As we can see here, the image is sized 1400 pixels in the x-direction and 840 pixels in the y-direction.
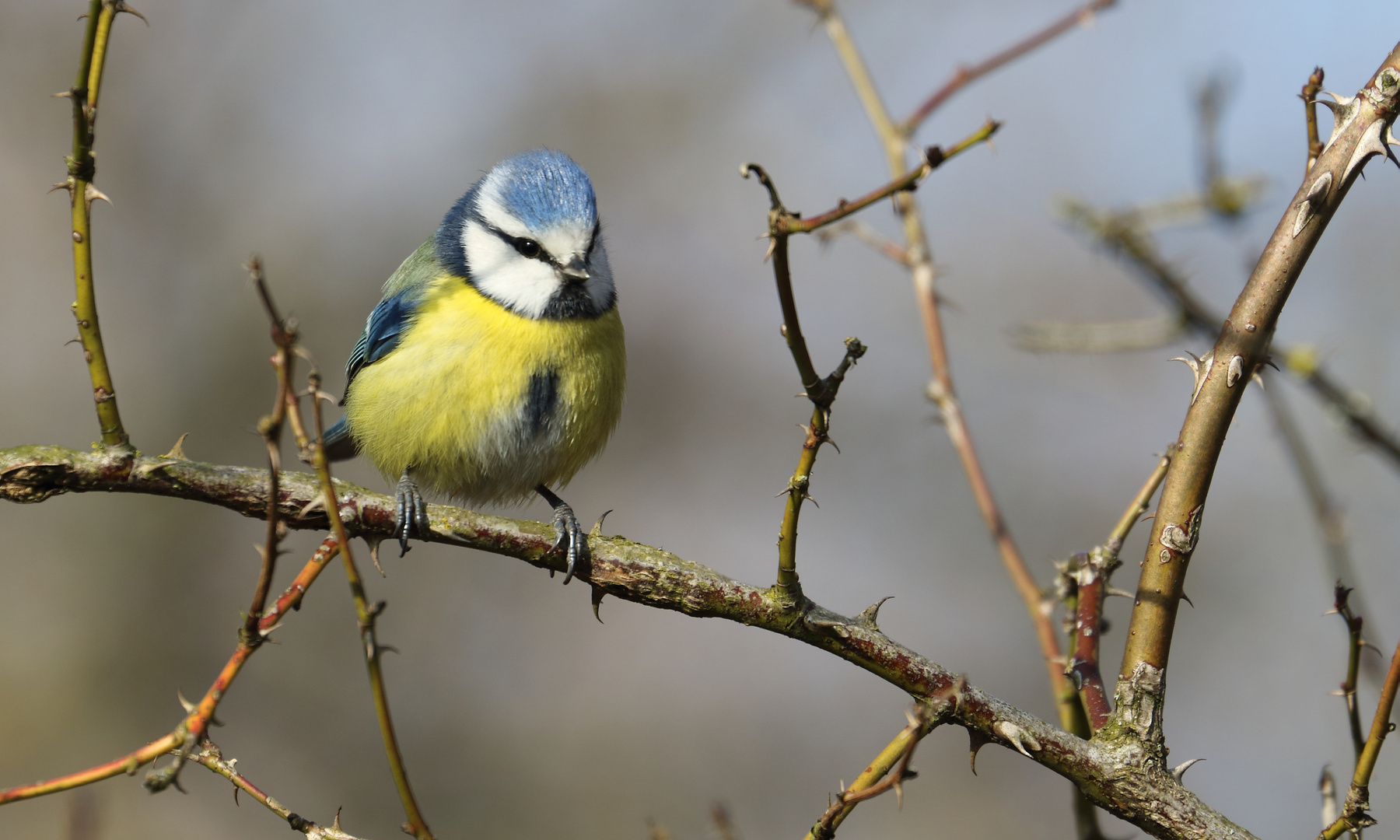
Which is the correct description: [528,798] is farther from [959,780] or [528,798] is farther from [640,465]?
[959,780]

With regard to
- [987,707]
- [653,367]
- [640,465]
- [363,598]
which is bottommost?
[363,598]

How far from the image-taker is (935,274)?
9.23 feet

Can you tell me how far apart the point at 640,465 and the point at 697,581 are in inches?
241

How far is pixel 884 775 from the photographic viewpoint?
1643mm

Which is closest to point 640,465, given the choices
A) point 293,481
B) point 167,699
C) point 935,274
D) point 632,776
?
point 632,776

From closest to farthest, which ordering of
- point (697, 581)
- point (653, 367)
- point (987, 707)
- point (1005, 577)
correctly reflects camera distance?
point (987, 707) → point (697, 581) → point (1005, 577) → point (653, 367)

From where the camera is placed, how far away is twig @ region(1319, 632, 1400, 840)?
62.4 inches

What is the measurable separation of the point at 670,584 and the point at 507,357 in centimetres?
151

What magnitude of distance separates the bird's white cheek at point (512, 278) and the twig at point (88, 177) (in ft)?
5.26

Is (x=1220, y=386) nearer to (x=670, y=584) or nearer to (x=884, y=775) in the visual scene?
(x=884, y=775)

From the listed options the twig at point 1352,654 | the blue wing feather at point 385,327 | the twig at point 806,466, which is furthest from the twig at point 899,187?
the blue wing feather at point 385,327

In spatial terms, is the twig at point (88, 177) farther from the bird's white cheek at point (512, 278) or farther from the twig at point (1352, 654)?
the twig at point (1352, 654)

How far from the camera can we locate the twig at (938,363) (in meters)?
2.49

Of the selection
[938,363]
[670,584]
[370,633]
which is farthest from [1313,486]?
[370,633]
